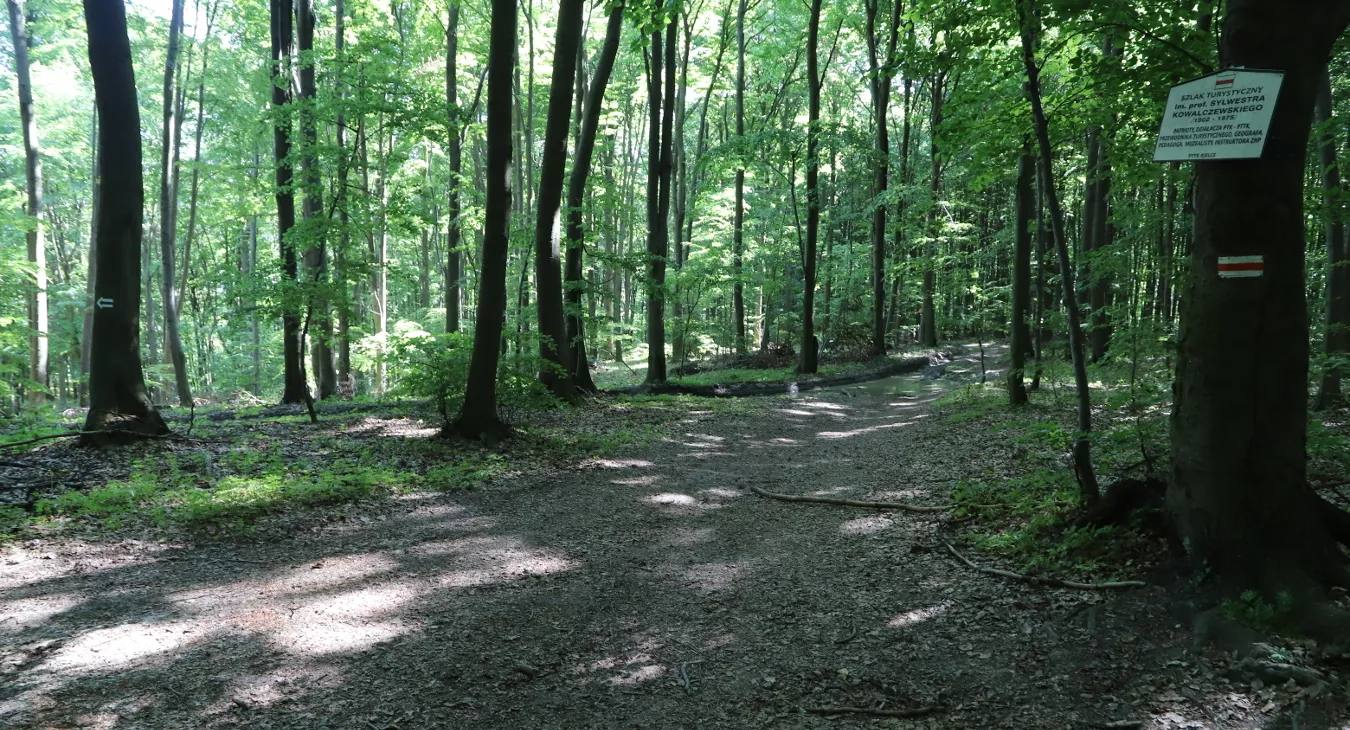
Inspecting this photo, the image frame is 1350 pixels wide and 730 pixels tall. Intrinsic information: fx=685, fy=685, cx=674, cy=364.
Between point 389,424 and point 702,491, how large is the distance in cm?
571

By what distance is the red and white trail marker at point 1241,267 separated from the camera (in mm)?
3223

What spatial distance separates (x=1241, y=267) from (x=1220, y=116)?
0.72 m

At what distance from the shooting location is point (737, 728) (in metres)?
2.93

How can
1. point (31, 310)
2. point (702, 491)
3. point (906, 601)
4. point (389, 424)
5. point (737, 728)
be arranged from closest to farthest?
point (737, 728)
point (906, 601)
point (702, 491)
point (389, 424)
point (31, 310)

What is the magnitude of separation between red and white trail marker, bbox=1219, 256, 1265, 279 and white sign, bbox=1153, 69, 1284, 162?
18.3 inches

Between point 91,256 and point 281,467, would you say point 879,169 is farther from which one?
point 91,256

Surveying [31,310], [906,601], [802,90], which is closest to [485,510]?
[906,601]

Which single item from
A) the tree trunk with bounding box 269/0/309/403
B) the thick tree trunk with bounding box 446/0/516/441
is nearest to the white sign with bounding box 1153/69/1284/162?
the thick tree trunk with bounding box 446/0/516/441

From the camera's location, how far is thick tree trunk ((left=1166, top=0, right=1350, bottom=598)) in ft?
10.5

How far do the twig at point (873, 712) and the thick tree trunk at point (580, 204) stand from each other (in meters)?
10.3

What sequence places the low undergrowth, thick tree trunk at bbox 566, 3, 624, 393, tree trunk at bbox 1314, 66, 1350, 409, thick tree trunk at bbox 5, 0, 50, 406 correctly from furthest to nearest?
thick tree trunk at bbox 5, 0, 50, 406 < thick tree trunk at bbox 566, 3, 624, 393 < tree trunk at bbox 1314, 66, 1350, 409 < the low undergrowth

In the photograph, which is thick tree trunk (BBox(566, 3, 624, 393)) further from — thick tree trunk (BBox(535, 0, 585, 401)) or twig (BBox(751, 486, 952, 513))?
twig (BBox(751, 486, 952, 513))

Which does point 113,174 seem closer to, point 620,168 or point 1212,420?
point 1212,420

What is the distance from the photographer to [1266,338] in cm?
325
